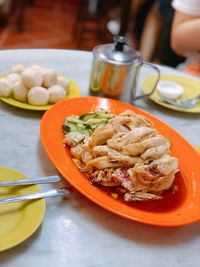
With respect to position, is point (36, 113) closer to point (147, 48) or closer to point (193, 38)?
point (193, 38)

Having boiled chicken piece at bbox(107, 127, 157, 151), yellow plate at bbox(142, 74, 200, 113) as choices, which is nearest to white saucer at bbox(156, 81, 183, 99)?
yellow plate at bbox(142, 74, 200, 113)

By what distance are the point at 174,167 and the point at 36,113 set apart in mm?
411

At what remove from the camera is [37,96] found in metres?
0.93

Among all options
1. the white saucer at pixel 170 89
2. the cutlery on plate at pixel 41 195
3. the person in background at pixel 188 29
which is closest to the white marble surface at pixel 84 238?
the cutlery on plate at pixel 41 195

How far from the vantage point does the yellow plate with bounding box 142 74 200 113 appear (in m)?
1.07

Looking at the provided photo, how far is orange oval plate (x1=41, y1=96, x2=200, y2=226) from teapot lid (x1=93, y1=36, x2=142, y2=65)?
12cm

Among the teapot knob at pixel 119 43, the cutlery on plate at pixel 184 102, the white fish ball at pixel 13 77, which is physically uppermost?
the teapot knob at pixel 119 43

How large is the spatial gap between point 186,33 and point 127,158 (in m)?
1.06

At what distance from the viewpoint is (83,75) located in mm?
1175

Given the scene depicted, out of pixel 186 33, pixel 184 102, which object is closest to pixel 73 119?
pixel 184 102

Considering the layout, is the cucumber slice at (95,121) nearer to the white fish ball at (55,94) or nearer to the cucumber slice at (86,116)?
the cucumber slice at (86,116)

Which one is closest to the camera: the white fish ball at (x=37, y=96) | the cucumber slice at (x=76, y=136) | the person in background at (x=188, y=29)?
Answer: the cucumber slice at (x=76, y=136)

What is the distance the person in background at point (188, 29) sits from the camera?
156 centimetres

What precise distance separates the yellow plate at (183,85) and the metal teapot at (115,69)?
0.19ft
